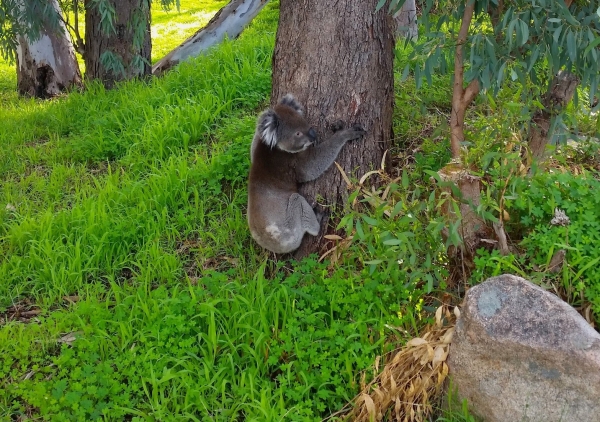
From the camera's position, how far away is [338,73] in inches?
145

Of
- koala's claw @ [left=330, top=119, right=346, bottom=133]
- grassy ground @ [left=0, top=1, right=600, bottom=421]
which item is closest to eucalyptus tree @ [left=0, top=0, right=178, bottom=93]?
grassy ground @ [left=0, top=1, right=600, bottom=421]

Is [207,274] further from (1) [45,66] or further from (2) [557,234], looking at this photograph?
(1) [45,66]

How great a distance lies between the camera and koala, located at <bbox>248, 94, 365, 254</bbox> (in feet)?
12.0

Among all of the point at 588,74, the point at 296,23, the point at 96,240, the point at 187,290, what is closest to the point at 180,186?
the point at 96,240

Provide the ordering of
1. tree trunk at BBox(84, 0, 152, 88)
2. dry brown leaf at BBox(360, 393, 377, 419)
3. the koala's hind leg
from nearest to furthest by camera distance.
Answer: dry brown leaf at BBox(360, 393, 377, 419)
the koala's hind leg
tree trunk at BBox(84, 0, 152, 88)

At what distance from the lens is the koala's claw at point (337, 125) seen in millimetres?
3783

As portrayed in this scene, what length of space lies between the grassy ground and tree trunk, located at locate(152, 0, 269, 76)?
9.19 ft

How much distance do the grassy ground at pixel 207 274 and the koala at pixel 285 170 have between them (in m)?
0.26

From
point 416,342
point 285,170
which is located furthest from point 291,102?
point 416,342

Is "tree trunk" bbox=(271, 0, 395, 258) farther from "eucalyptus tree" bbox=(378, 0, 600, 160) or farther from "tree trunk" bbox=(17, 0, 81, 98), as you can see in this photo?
"tree trunk" bbox=(17, 0, 81, 98)

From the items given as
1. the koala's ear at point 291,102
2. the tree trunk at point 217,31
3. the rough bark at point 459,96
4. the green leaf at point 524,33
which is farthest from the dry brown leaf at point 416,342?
the tree trunk at point 217,31

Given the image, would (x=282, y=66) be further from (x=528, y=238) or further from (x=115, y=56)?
(x=115, y=56)

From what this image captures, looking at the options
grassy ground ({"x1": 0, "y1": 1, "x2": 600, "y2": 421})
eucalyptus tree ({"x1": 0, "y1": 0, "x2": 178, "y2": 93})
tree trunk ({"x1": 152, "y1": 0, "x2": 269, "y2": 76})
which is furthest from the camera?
tree trunk ({"x1": 152, "y1": 0, "x2": 269, "y2": 76})

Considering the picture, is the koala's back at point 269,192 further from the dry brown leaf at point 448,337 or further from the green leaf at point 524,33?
the green leaf at point 524,33
